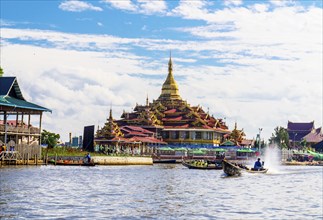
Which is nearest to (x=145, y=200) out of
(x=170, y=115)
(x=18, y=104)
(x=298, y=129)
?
(x=18, y=104)

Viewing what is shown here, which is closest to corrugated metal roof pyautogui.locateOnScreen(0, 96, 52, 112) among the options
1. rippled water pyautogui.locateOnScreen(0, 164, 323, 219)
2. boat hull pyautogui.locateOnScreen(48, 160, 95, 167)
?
boat hull pyautogui.locateOnScreen(48, 160, 95, 167)

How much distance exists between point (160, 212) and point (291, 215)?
18.5 ft

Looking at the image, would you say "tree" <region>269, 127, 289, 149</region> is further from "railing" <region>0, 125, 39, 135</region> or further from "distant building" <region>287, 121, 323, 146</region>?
"railing" <region>0, 125, 39, 135</region>

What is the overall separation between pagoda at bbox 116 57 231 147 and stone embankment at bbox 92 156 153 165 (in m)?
28.4

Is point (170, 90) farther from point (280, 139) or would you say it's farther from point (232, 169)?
point (232, 169)

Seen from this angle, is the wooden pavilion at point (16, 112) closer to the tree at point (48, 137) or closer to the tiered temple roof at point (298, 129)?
the tree at point (48, 137)

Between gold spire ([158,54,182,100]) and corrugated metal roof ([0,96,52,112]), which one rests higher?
gold spire ([158,54,182,100])

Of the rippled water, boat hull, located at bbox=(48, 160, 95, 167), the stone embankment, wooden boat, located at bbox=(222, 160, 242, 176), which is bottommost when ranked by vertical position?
the rippled water

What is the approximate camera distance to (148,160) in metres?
88.4

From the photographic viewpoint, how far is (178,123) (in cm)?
11988

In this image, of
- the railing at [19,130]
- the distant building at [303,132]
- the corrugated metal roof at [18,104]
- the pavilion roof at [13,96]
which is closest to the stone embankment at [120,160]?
the railing at [19,130]

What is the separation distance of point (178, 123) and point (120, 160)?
39.5 metres

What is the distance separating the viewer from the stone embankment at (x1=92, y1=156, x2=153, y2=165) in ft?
253

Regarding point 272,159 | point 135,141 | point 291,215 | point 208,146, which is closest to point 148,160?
point 135,141
